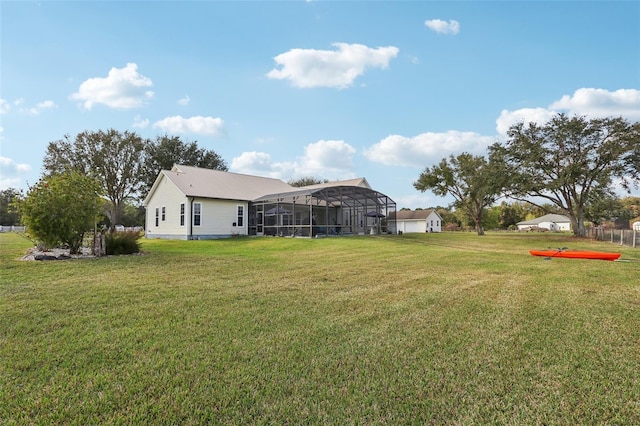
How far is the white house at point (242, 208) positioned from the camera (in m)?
21.4

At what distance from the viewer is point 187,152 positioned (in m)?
37.9

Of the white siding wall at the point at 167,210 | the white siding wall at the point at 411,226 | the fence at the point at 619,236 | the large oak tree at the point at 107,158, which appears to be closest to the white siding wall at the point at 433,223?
the white siding wall at the point at 411,226

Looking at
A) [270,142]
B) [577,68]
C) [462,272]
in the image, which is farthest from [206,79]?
[577,68]

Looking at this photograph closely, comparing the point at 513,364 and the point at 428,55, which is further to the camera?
the point at 428,55

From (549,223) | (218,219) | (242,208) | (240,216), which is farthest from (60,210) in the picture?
(549,223)

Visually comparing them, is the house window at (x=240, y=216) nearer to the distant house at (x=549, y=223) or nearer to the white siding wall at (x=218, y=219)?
the white siding wall at (x=218, y=219)

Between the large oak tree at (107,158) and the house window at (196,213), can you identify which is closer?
the house window at (196,213)

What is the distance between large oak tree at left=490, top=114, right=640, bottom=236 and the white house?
31.7 feet

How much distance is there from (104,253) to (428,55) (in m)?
14.2

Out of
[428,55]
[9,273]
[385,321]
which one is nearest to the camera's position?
[385,321]

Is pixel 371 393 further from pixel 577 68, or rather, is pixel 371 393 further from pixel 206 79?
pixel 577 68

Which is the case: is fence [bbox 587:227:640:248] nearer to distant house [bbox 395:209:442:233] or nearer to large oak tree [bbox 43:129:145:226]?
distant house [bbox 395:209:442:233]

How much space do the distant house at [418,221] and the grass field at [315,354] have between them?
4322 centimetres

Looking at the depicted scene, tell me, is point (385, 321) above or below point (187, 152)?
below
